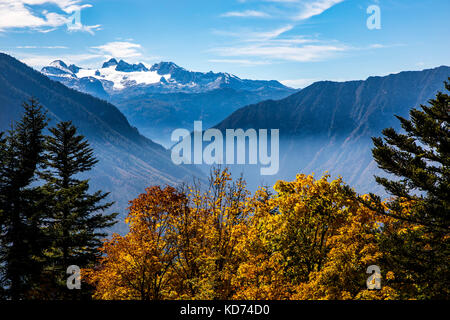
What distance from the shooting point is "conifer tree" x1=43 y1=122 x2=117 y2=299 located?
3203 centimetres

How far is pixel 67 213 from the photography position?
34.7 m

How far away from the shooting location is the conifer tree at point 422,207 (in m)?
19.4

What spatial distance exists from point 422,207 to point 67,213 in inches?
1228

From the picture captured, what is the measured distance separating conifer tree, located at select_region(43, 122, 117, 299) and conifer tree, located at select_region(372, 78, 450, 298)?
2622 cm

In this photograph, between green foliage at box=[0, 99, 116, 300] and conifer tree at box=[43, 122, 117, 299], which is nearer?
green foliage at box=[0, 99, 116, 300]

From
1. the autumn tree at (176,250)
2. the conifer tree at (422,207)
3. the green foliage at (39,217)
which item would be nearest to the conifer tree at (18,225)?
the green foliage at (39,217)

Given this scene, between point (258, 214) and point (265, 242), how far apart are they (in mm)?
3401

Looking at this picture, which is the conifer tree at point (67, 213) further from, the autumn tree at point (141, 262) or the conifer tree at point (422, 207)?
the conifer tree at point (422, 207)

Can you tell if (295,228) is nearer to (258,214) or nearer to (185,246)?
(258,214)

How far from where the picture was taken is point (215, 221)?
904 inches

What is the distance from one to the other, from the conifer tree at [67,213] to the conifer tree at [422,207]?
2622 cm

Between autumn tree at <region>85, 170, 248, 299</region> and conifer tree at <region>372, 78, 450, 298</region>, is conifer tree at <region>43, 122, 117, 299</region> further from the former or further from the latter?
conifer tree at <region>372, 78, 450, 298</region>

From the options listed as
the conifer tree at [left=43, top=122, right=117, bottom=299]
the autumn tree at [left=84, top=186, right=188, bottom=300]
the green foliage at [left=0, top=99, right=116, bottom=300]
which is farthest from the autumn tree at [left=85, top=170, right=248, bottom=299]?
the conifer tree at [left=43, top=122, right=117, bottom=299]
